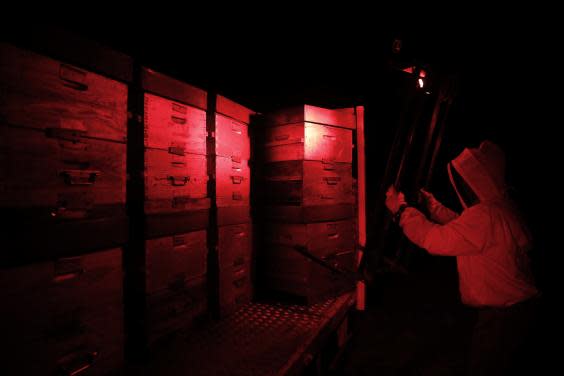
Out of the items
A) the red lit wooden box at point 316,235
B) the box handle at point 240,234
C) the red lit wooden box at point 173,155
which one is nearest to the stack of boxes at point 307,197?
the red lit wooden box at point 316,235

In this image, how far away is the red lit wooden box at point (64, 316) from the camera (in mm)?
1590

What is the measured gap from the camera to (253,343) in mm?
2455

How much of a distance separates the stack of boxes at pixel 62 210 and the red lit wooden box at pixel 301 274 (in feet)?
5.86

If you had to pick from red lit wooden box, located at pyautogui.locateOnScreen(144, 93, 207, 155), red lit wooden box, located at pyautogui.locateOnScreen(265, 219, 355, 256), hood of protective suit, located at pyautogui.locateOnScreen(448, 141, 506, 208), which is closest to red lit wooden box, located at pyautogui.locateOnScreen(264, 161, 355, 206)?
red lit wooden box, located at pyautogui.locateOnScreen(265, 219, 355, 256)

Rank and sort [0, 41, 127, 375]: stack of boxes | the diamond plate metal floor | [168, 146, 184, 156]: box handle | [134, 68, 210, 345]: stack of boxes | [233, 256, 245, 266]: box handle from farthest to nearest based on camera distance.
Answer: [233, 256, 245, 266]: box handle → [168, 146, 184, 156]: box handle → [134, 68, 210, 345]: stack of boxes → the diamond plate metal floor → [0, 41, 127, 375]: stack of boxes

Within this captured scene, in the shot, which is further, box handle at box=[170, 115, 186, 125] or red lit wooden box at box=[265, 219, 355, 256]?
red lit wooden box at box=[265, 219, 355, 256]

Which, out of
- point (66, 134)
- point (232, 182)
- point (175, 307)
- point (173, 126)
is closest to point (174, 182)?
point (173, 126)

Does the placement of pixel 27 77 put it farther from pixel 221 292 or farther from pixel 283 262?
pixel 283 262

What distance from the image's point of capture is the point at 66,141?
5.91ft

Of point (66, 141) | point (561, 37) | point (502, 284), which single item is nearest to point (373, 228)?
point (502, 284)

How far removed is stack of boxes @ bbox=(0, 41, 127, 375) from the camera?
1.59 meters

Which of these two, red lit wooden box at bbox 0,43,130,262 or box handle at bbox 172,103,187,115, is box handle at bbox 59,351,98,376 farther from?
box handle at bbox 172,103,187,115

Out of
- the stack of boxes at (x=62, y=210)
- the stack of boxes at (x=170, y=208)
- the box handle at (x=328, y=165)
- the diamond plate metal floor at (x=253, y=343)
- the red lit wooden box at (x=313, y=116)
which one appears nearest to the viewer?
the stack of boxes at (x=62, y=210)

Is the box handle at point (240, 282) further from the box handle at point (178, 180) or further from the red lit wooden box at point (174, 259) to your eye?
the box handle at point (178, 180)
